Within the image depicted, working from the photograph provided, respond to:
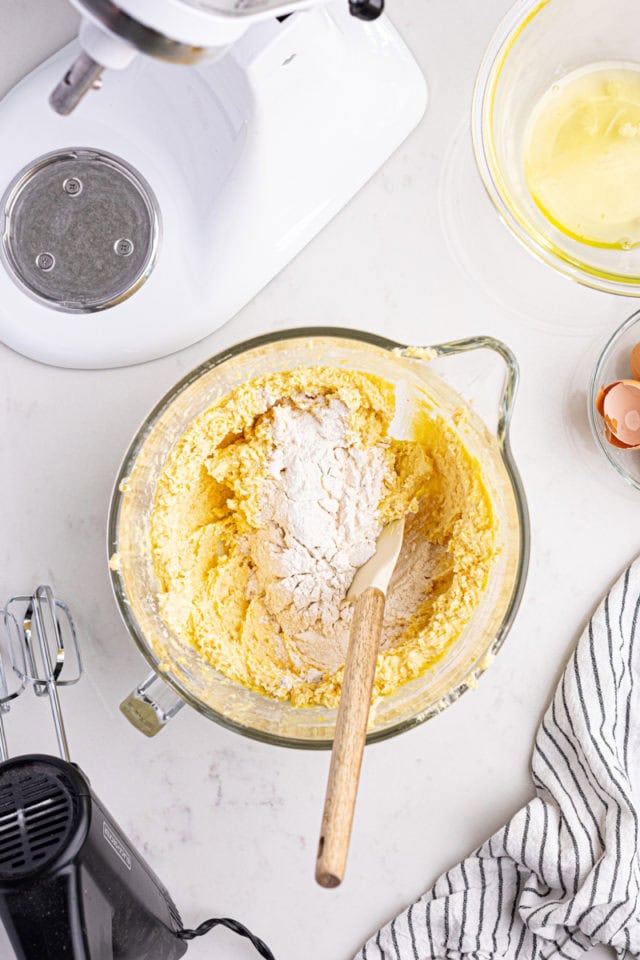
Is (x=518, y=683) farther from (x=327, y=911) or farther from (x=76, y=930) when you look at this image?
(x=76, y=930)

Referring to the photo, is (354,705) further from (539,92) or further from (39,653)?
(539,92)

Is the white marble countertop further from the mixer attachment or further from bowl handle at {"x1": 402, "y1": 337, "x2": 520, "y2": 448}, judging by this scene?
bowl handle at {"x1": 402, "y1": 337, "x2": 520, "y2": 448}

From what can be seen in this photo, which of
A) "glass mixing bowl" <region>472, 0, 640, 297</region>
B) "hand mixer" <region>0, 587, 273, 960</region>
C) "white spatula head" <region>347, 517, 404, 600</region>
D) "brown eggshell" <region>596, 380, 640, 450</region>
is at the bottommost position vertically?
"hand mixer" <region>0, 587, 273, 960</region>

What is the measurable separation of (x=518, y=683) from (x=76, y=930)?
1.54 feet

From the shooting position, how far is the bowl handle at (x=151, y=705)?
2.80ft

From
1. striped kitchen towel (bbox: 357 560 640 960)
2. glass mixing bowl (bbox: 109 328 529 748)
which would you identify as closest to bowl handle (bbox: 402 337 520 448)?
glass mixing bowl (bbox: 109 328 529 748)

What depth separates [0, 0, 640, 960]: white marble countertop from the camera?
0.94 m

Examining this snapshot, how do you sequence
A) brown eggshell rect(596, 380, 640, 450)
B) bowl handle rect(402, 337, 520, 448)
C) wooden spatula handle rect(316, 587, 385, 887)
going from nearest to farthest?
wooden spatula handle rect(316, 587, 385, 887) < bowl handle rect(402, 337, 520, 448) < brown eggshell rect(596, 380, 640, 450)

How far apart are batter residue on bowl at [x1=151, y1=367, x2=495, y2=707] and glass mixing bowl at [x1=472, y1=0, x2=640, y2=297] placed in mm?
204

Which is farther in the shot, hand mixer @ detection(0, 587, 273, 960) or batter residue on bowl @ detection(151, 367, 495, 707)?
batter residue on bowl @ detection(151, 367, 495, 707)

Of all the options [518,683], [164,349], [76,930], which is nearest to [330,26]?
[164,349]

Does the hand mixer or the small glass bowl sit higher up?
the small glass bowl

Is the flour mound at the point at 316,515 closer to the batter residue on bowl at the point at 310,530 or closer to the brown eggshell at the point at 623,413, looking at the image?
the batter residue on bowl at the point at 310,530

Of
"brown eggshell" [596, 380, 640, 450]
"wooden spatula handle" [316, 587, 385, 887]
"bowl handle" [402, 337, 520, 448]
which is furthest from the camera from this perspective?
"brown eggshell" [596, 380, 640, 450]
